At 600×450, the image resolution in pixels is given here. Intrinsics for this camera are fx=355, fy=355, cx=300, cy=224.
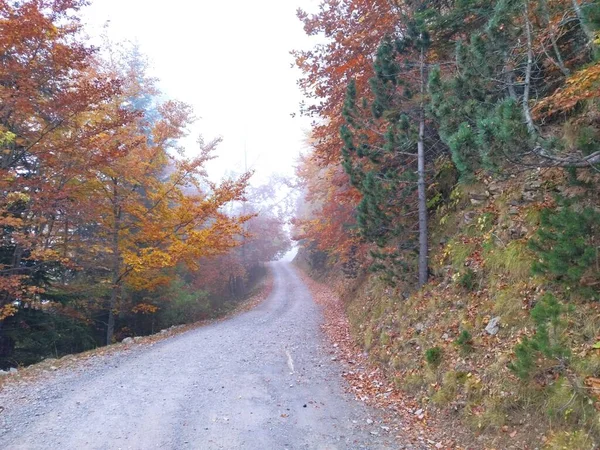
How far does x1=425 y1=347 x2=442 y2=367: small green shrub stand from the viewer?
580 cm

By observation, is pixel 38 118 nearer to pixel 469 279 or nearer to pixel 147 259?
pixel 147 259

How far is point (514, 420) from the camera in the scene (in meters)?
4.11

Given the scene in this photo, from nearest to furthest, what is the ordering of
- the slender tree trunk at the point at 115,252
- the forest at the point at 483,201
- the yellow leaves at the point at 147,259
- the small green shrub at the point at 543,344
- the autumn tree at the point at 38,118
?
A: the small green shrub at the point at 543,344 < the forest at the point at 483,201 < the autumn tree at the point at 38,118 < the yellow leaves at the point at 147,259 < the slender tree trunk at the point at 115,252

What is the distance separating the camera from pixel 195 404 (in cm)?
591

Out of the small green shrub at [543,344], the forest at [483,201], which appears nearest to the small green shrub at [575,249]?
the forest at [483,201]

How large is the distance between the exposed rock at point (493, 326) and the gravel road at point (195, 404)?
209cm

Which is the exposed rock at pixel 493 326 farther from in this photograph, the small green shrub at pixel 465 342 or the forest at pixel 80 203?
the forest at pixel 80 203

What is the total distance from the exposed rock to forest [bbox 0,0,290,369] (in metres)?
8.92

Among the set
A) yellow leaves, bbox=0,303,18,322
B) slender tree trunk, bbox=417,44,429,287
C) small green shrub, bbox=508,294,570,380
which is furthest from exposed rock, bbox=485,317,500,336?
yellow leaves, bbox=0,303,18,322

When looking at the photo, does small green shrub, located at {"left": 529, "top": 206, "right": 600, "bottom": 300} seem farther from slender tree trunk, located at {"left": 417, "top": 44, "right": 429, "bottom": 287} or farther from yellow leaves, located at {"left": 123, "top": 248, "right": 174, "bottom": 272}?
yellow leaves, located at {"left": 123, "top": 248, "right": 174, "bottom": 272}

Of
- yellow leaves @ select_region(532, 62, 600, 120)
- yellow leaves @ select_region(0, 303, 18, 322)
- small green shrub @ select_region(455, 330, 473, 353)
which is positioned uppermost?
yellow leaves @ select_region(532, 62, 600, 120)

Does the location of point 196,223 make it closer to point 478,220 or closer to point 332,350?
point 332,350

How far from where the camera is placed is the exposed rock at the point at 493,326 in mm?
5149

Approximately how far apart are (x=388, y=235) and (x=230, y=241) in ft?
22.8
